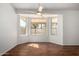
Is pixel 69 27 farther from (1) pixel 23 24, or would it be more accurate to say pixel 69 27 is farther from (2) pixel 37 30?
(1) pixel 23 24

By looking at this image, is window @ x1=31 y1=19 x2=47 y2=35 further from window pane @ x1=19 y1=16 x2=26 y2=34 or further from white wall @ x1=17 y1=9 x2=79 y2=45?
white wall @ x1=17 y1=9 x2=79 y2=45

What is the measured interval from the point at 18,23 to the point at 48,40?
107 cm

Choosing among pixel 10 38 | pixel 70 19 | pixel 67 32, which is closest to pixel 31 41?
pixel 10 38

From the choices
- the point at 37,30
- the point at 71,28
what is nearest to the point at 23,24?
the point at 37,30

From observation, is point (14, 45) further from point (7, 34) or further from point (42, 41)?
point (42, 41)

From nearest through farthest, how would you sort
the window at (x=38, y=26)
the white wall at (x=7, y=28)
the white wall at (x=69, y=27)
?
1. the white wall at (x=7, y=28)
2. the window at (x=38, y=26)
3. the white wall at (x=69, y=27)

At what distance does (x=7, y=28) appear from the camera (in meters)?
2.81

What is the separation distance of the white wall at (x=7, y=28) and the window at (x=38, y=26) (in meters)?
0.49

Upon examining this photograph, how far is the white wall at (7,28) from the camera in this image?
2523 millimetres

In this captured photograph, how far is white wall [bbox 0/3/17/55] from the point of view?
99.3 inches

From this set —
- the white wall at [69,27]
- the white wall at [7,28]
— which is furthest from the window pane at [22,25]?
the white wall at [69,27]

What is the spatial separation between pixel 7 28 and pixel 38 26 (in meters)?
0.78

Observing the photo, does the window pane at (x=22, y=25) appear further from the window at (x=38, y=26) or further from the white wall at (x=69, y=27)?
the white wall at (x=69, y=27)

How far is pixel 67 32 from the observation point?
4094mm
